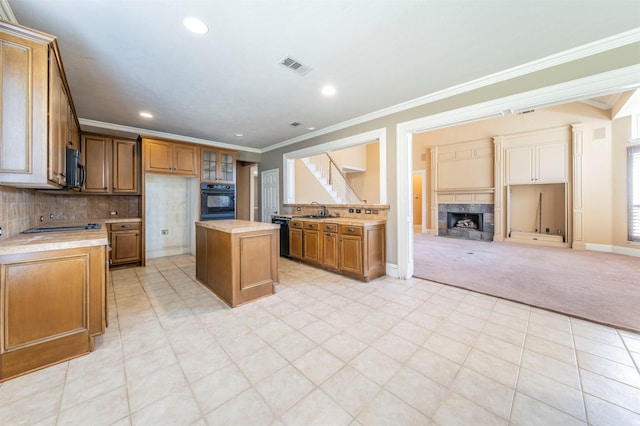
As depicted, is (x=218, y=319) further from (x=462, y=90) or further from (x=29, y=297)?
(x=462, y=90)

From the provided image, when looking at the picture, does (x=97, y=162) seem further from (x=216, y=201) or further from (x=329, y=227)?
(x=329, y=227)

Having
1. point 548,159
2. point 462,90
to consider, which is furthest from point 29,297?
point 548,159

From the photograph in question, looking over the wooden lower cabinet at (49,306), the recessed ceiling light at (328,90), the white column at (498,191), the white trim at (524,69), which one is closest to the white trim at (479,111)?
the white trim at (524,69)

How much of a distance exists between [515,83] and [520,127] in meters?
5.14

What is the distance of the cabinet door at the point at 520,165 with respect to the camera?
6.26 m

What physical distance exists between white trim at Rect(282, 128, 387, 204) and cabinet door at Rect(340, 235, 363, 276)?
32.2 inches

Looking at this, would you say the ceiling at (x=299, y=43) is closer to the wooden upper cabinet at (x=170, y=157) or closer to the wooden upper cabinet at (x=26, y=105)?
the wooden upper cabinet at (x=26, y=105)

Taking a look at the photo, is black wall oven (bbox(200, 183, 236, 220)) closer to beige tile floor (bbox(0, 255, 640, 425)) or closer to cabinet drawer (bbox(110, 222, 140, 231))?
cabinet drawer (bbox(110, 222, 140, 231))

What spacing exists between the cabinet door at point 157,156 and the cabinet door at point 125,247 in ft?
3.92

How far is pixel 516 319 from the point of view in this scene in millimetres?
2361

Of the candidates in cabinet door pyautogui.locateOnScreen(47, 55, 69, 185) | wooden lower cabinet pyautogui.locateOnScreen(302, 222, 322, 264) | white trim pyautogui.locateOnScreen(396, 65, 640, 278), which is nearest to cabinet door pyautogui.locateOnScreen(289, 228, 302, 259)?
wooden lower cabinet pyautogui.locateOnScreen(302, 222, 322, 264)

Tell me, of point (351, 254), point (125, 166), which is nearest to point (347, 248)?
point (351, 254)

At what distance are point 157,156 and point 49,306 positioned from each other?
3.36 m

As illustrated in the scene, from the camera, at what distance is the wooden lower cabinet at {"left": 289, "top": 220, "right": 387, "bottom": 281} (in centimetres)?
345
